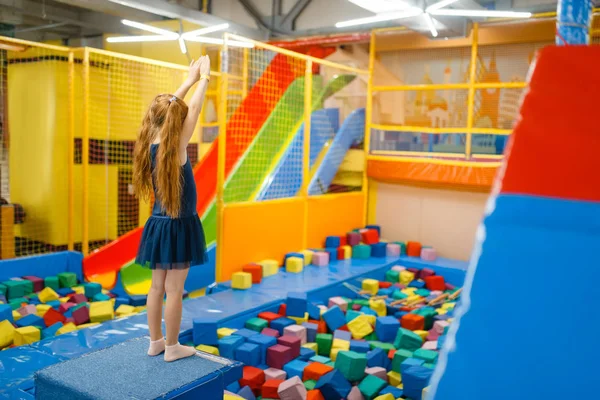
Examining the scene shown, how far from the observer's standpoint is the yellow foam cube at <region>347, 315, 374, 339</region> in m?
4.32

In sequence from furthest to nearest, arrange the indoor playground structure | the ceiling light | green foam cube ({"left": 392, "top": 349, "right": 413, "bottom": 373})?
the ceiling light → green foam cube ({"left": 392, "top": 349, "right": 413, "bottom": 373}) → the indoor playground structure

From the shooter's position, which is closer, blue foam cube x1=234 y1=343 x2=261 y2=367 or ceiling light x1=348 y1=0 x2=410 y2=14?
blue foam cube x1=234 y1=343 x2=261 y2=367

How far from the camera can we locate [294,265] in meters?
5.58

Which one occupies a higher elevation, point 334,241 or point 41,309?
point 334,241

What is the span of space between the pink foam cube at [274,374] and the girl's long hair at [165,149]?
139 cm

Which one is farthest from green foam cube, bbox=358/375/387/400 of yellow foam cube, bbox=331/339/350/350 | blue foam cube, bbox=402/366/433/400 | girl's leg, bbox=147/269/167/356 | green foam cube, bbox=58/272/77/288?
green foam cube, bbox=58/272/77/288

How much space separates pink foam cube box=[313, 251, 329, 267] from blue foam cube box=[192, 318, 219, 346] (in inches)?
91.7

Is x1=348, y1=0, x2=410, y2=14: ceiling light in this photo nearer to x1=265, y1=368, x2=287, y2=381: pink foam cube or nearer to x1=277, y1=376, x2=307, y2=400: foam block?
x1=265, y1=368, x2=287, y2=381: pink foam cube

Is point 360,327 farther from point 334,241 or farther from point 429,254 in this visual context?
point 429,254

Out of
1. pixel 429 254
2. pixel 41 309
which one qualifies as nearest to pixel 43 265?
pixel 41 309


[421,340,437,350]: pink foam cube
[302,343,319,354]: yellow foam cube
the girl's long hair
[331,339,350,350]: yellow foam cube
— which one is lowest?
[302,343,319,354]: yellow foam cube

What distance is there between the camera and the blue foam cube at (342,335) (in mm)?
4141

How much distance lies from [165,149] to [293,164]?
374cm

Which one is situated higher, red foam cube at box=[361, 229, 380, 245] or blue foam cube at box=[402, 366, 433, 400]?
red foam cube at box=[361, 229, 380, 245]
